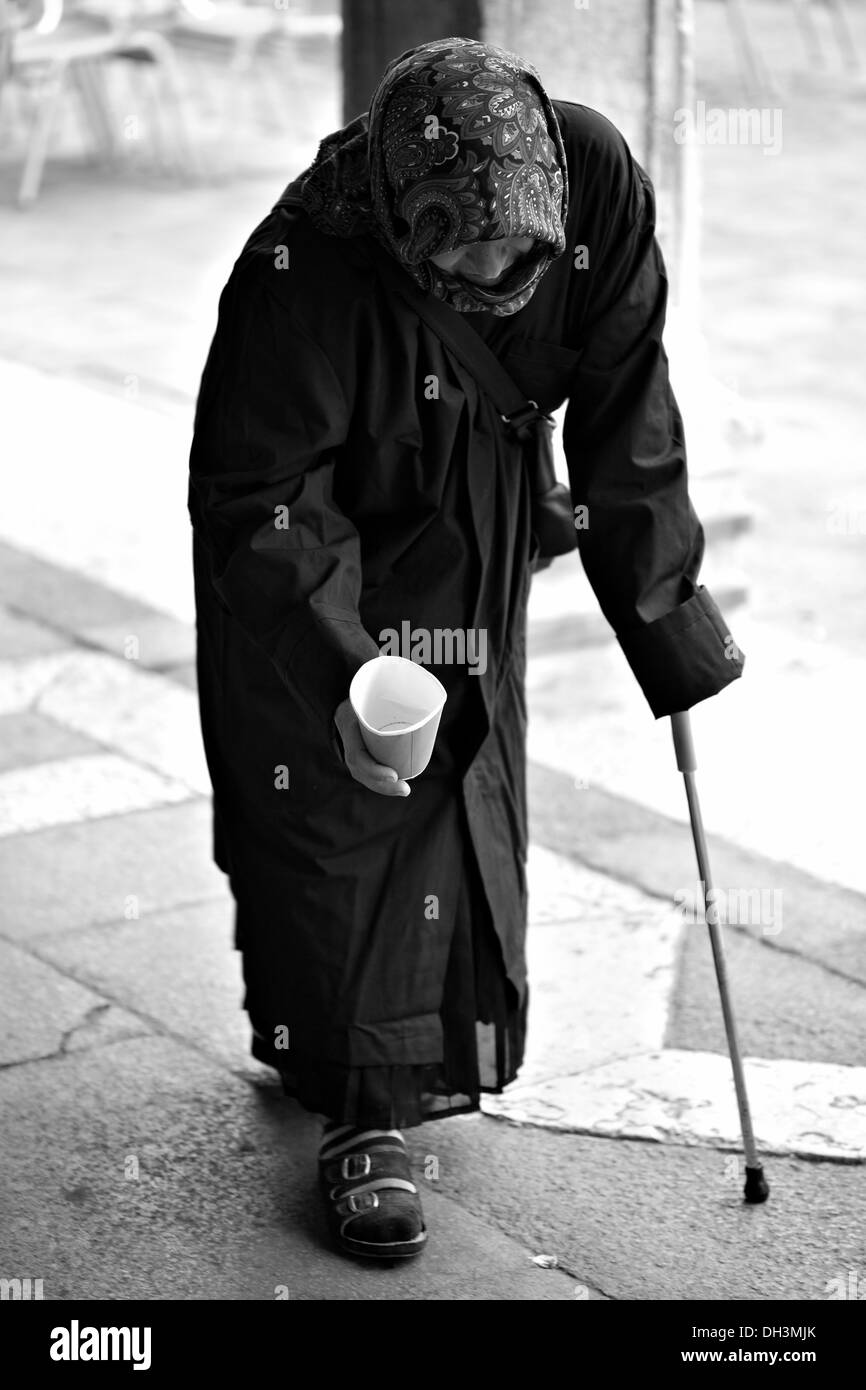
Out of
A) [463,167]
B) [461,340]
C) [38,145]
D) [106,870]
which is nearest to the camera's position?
[463,167]

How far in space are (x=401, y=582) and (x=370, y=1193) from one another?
92 cm

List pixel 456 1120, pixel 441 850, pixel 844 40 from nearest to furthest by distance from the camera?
pixel 441 850
pixel 456 1120
pixel 844 40

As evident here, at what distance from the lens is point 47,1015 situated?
3662 millimetres

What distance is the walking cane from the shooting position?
3055 mm

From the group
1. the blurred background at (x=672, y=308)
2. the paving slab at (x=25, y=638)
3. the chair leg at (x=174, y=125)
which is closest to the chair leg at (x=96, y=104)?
the blurred background at (x=672, y=308)

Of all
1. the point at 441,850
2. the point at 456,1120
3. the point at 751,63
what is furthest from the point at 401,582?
the point at 751,63

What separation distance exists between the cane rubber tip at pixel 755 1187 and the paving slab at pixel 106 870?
142cm

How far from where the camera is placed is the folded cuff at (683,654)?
2.98 meters

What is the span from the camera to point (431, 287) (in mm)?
2609

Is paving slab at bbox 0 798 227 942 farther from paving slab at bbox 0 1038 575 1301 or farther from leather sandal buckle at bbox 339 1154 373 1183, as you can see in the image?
leather sandal buckle at bbox 339 1154 373 1183

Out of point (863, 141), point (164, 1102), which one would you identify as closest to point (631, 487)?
point (164, 1102)

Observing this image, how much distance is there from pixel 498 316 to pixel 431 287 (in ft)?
0.68

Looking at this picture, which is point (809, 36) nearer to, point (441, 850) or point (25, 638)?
point (25, 638)

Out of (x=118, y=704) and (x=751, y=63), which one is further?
(x=751, y=63)
